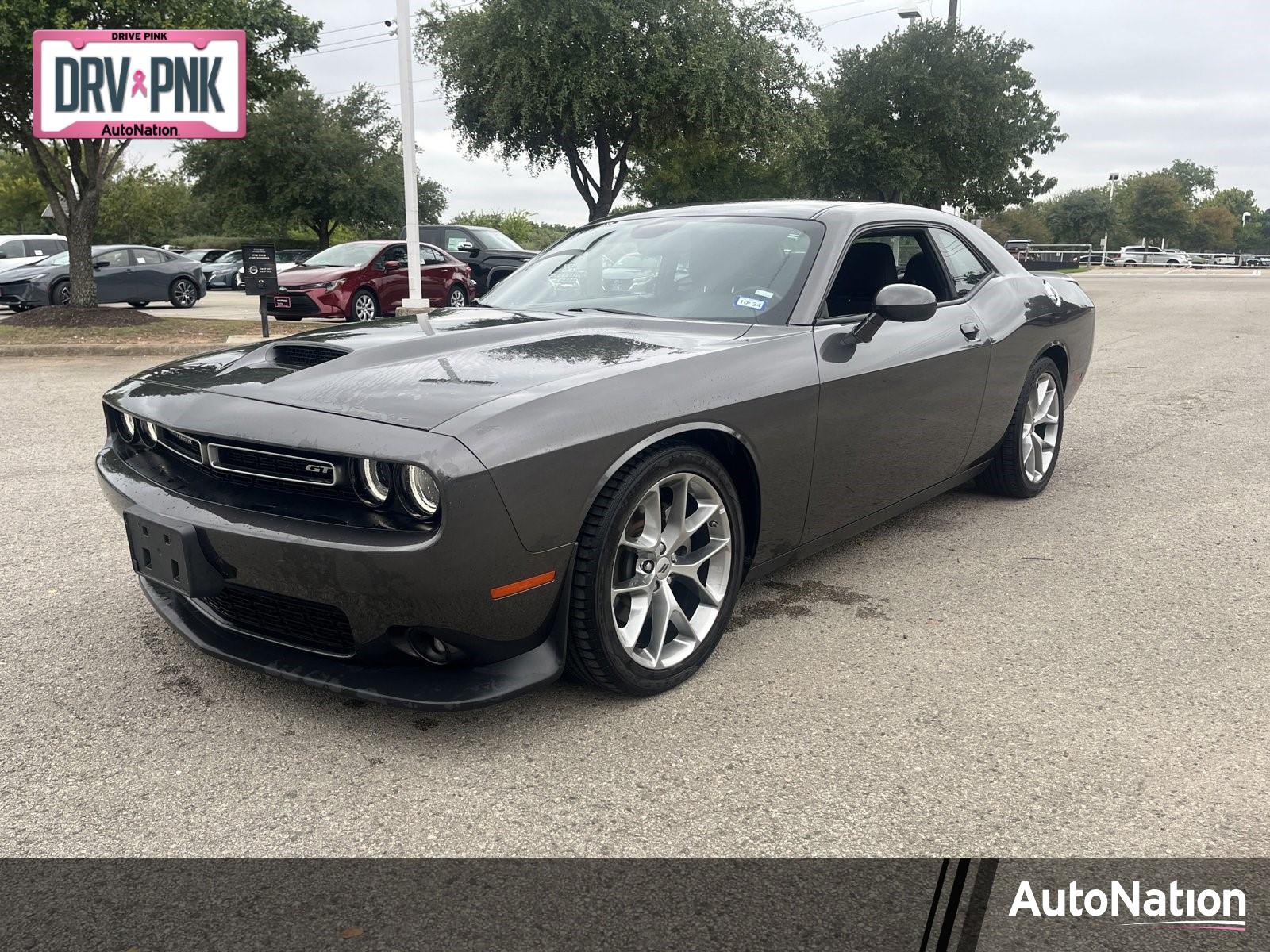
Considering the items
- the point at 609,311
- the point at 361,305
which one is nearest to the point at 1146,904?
the point at 609,311

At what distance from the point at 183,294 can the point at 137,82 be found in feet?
26.2

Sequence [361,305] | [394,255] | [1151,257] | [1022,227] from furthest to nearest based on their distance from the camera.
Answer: [1022,227]
[1151,257]
[394,255]
[361,305]

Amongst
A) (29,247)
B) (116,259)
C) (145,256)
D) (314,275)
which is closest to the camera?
(314,275)

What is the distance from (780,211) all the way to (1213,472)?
3294 millimetres

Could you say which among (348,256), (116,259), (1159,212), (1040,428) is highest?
(1159,212)

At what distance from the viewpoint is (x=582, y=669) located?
2949 millimetres

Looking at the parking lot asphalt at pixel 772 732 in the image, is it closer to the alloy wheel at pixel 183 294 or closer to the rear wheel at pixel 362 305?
the rear wheel at pixel 362 305

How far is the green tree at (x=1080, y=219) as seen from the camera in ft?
276

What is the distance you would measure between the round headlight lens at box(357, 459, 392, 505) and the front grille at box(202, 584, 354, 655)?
0.93ft

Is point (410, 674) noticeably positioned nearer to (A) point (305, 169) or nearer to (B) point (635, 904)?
(B) point (635, 904)

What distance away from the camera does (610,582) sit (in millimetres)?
2855

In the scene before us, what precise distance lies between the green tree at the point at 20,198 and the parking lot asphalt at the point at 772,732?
57.7 m

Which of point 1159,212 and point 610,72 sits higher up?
point 1159,212

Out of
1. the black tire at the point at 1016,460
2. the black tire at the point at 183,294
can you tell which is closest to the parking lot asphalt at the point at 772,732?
the black tire at the point at 1016,460
